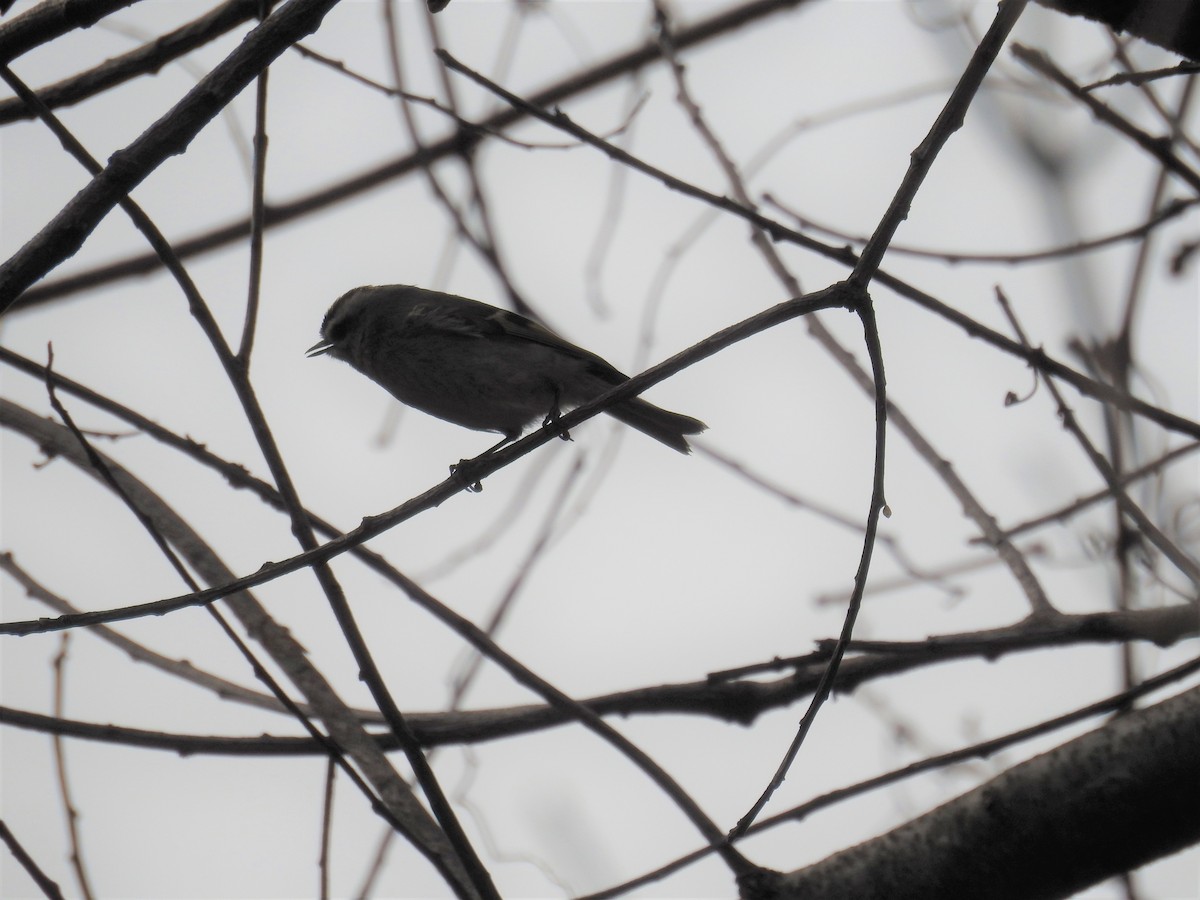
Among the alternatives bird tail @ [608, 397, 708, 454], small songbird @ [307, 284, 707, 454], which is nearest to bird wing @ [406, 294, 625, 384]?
small songbird @ [307, 284, 707, 454]

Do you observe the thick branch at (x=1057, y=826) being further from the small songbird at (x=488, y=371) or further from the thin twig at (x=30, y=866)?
the small songbird at (x=488, y=371)

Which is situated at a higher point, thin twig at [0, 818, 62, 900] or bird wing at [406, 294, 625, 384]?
bird wing at [406, 294, 625, 384]


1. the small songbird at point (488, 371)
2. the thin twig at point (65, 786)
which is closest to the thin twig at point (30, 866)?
the thin twig at point (65, 786)

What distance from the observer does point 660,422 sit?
17.2ft

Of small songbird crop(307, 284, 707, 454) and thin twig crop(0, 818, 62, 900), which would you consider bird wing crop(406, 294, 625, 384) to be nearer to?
small songbird crop(307, 284, 707, 454)

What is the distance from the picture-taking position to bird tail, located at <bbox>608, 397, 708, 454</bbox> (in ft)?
16.9

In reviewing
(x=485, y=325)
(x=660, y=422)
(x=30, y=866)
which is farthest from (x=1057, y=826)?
(x=485, y=325)

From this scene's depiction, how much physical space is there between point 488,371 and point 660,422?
0.84m

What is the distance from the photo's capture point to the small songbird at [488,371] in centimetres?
553

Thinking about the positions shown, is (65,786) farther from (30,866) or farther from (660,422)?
(660,422)

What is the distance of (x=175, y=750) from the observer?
3.08m

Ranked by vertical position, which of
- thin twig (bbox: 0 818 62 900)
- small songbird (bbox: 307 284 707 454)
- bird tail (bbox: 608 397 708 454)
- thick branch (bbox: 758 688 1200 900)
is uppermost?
small songbird (bbox: 307 284 707 454)

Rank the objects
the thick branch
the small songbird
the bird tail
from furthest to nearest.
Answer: the small songbird < the bird tail < the thick branch

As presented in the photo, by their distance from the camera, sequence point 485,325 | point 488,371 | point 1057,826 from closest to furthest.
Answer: point 1057,826 < point 488,371 < point 485,325
